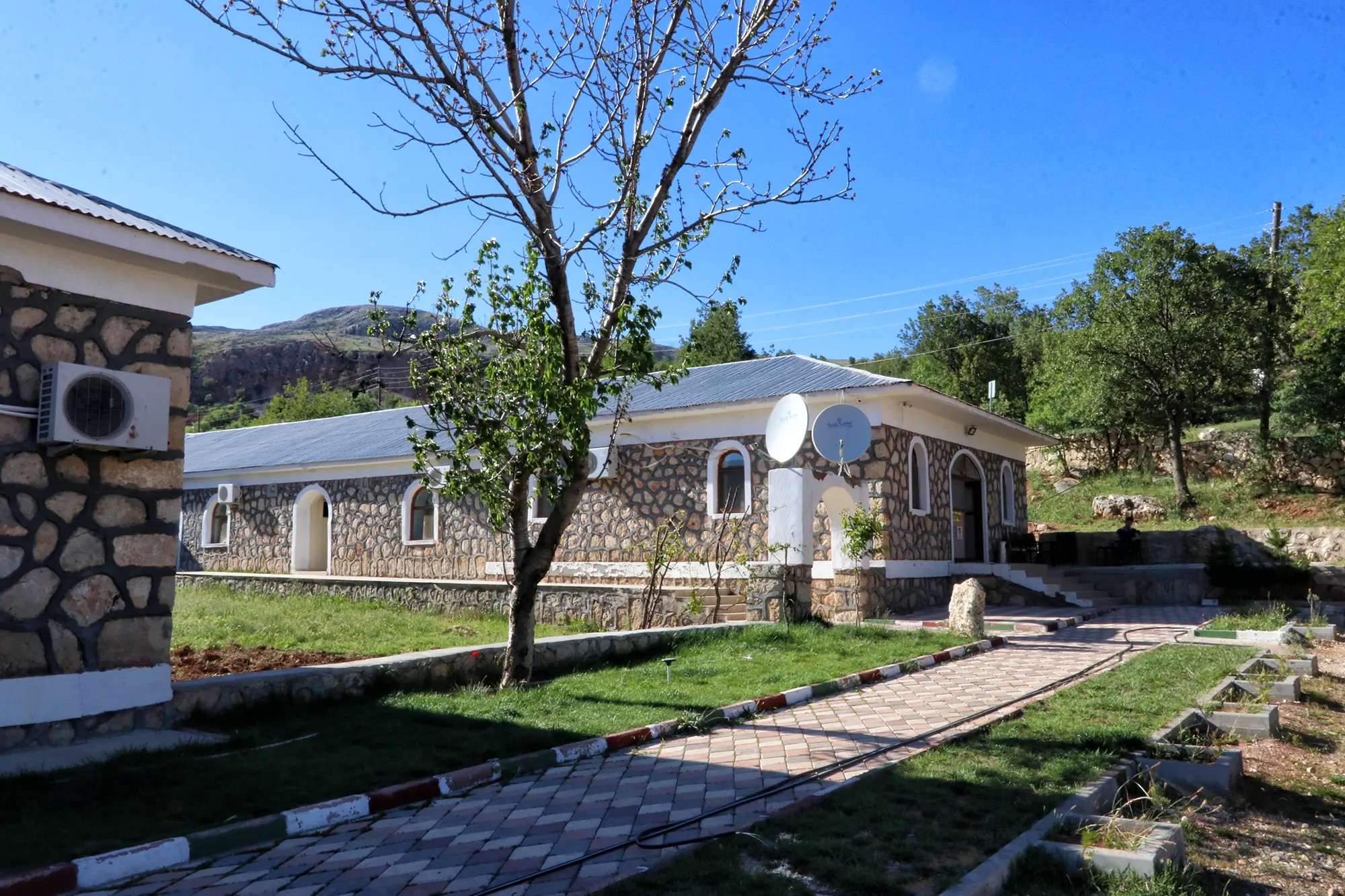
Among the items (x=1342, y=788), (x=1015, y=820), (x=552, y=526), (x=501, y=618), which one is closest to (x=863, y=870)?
(x=1015, y=820)

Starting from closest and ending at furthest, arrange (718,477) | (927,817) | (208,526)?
(927,817)
(718,477)
(208,526)

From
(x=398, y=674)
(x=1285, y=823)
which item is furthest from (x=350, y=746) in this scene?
(x=1285, y=823)

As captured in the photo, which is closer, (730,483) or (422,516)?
(730,483)

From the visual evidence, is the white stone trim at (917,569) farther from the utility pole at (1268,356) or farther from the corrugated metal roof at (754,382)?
the utility pole at (1268,356)

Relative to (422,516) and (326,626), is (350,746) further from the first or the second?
(422,516)

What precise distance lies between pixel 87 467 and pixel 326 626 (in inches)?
314

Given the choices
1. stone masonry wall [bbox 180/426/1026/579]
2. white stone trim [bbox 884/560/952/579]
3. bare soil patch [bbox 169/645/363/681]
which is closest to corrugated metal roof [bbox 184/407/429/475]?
stone masonry wall [bbox 180/426/1026/579]

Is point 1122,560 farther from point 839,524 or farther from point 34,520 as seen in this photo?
point 34,520

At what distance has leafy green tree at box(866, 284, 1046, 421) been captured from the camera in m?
44.2

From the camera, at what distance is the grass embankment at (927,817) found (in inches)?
152

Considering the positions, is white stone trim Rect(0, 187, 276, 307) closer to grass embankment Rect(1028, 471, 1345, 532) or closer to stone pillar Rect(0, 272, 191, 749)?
stone pillar Rect(0, 272, 191, 749)

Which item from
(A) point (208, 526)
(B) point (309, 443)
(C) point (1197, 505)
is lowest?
(A) point (208, 526)

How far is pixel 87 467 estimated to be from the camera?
6492mm

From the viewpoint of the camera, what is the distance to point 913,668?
10289 millimetres
